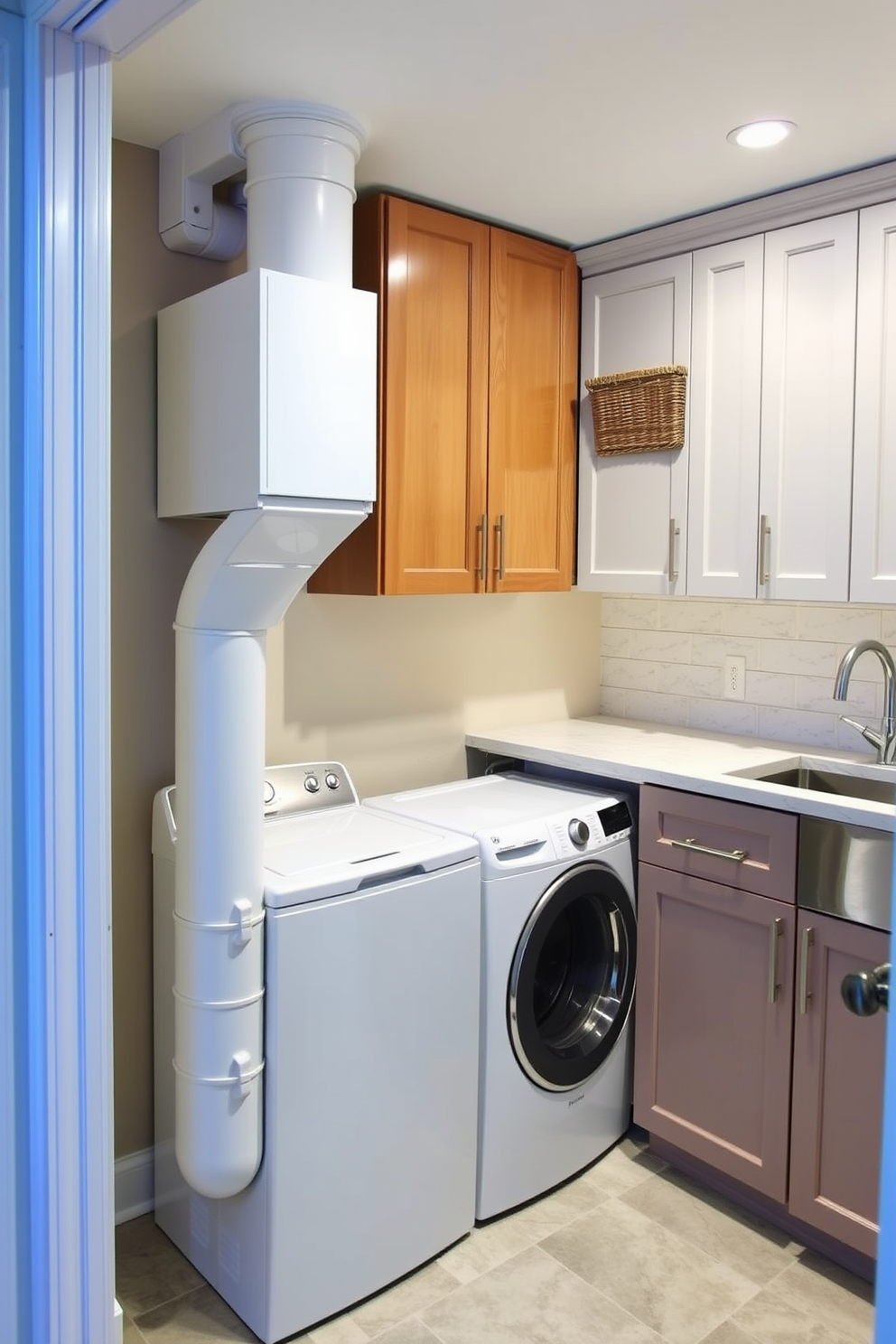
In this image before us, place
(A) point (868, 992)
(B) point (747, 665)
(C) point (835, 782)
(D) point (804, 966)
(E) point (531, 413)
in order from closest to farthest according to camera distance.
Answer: (A) point (868, 992) < (D) point (804, 966) < (C) point (835, 782) < (E) point (531, 413) < (B) point (747, 665)

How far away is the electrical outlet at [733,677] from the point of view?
3.01m

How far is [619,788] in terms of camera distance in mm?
2789

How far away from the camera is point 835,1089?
2.21 meters

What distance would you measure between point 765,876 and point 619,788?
55cm

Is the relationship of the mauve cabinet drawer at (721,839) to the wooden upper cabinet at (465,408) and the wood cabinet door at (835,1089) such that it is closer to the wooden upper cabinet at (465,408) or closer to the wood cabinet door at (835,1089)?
the wood cabinet door at (835,1089)

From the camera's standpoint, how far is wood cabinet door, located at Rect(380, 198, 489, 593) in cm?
244

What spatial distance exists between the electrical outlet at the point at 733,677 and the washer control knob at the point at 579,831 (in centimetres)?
78

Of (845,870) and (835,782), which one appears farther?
(835,782)

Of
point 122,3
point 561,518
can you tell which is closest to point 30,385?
point 122,3

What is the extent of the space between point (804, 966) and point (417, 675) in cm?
124

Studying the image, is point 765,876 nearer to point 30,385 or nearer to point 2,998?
point 2,998

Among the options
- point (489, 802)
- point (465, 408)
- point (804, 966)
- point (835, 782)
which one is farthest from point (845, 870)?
point (465, 408)

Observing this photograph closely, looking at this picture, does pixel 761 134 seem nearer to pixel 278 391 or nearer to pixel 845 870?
pixel 278 391

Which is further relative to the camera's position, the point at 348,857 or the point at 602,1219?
the point at 602,1219
